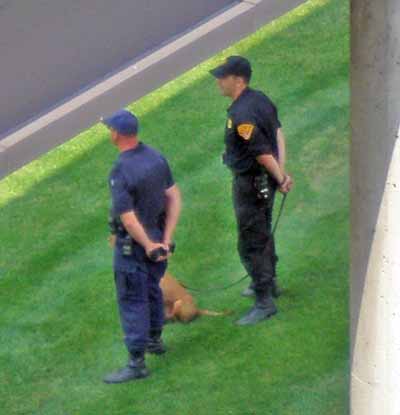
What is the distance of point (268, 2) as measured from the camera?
14.7 metres

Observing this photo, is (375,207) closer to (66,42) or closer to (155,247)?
(155,247)

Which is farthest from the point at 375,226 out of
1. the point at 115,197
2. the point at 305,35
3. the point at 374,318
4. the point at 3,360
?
the point at 305,35

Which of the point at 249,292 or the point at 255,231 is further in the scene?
the point at 249,292

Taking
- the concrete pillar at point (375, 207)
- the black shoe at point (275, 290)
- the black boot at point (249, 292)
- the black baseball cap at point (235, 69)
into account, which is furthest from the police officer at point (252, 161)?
the concrete pillar at point (375, 207)

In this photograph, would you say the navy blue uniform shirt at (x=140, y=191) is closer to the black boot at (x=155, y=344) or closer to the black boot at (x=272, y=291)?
the black boot at (x=155, y=344)

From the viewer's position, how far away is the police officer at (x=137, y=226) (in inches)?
350

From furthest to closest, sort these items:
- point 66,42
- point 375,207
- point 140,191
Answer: point 66,42 → point 140,191 → point 375,207

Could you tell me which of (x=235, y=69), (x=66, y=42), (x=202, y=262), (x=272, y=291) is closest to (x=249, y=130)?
(x=235, y=69)

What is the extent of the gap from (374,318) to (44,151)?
629 centimetres

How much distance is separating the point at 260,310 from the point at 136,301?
1151 millimetres

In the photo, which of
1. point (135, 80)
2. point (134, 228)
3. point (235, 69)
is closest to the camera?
point (134, 228)

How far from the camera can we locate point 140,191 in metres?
8.98

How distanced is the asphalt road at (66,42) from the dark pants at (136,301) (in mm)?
4478

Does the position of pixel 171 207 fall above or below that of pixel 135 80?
above
